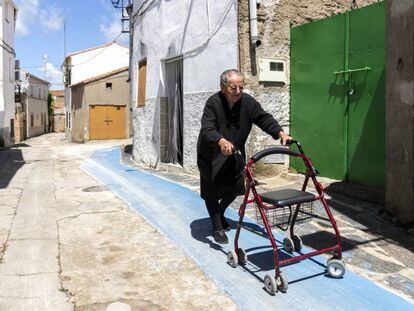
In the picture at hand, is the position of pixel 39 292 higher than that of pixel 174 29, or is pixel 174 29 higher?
pixel 174 29

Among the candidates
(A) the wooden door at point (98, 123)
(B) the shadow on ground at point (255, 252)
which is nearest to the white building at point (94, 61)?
(A) the wooden door at point (98, 123)

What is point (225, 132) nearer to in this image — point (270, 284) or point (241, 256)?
point (241, 256)

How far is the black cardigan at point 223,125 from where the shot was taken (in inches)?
162

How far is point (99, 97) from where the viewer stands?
28094 millimetres

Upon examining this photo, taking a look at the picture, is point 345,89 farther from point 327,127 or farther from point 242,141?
point 242,141

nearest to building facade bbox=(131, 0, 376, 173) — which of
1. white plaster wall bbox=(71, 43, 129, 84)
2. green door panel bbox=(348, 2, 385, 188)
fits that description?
green door panel bbox=(348, 2, 385, 188)

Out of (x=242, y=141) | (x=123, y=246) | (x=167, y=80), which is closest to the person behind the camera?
(x=242, y=141)

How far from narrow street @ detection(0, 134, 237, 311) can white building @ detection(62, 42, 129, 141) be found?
2966cm

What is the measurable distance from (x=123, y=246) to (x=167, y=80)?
6.55 m

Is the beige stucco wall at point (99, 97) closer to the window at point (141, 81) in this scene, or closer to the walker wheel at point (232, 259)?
the window at point (141, 81)

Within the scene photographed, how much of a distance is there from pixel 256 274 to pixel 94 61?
34.0m

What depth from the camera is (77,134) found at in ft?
95.0

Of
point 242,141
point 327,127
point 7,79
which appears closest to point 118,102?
point 7,79

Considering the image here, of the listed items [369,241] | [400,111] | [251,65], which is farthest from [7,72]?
[369,241]
